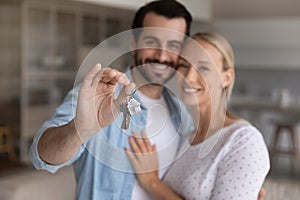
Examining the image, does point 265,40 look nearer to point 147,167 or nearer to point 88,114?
point 147,167

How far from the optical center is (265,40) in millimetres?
5441

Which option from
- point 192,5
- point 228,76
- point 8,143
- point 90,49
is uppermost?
point 228,76

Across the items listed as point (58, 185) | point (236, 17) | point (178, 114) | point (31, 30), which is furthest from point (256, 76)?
point (178, 114)

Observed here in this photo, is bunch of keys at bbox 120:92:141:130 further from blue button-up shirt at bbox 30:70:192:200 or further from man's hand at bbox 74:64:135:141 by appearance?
blue button-up shirt at bbox 30:70:192:200

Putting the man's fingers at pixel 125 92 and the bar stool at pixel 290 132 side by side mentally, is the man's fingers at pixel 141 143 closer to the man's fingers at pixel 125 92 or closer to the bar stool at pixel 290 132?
the man's fingers at pixel 125 92

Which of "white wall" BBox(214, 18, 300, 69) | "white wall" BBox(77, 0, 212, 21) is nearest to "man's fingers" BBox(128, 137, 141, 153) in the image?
"white wall" BBox(77, 0, 212, 21)

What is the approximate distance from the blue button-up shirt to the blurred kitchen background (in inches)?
90.7

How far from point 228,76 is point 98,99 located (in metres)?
0.50

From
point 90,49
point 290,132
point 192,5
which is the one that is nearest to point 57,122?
point 192,5

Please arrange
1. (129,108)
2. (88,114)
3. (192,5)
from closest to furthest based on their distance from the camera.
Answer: (129,108) → (88,114) → (192,5)

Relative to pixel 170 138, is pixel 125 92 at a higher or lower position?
higher

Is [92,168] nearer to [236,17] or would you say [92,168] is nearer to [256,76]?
[236,17]

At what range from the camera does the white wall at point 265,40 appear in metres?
5.28

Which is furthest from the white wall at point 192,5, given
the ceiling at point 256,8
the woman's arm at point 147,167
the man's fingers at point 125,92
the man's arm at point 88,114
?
the man's fingers at point 125,92
